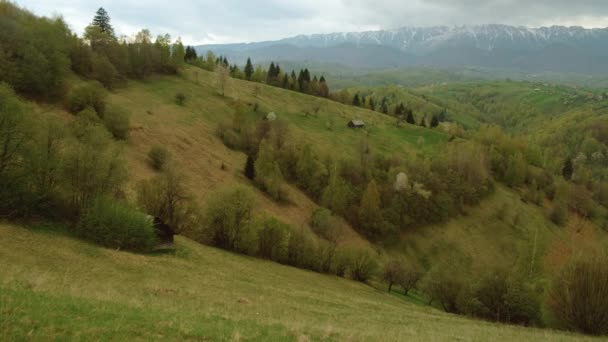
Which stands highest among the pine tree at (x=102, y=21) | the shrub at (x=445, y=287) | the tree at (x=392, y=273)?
the pine tree at (x=102, y=21)

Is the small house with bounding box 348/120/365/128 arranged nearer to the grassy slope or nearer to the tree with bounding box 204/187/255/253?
the tree with bounding box 204/187/255/253

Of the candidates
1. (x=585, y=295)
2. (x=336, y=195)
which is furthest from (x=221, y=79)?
(x=585, y=295)

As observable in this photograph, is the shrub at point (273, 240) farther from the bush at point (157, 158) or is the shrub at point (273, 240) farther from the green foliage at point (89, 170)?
the bush at point (157, 158)

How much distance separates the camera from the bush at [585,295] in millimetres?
26375

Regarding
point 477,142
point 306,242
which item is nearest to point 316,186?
point 306,242

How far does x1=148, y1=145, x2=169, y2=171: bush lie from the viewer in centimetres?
5375

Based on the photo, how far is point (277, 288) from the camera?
30.8m

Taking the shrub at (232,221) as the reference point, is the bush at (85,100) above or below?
above

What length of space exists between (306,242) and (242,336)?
3410 cm

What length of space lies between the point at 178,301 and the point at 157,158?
3751cm

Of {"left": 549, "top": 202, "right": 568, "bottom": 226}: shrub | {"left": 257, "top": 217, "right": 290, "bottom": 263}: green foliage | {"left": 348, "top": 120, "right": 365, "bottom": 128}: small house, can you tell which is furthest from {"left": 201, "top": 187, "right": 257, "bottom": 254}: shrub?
{"left": 549, "top": 202, "right": 568, "bottom": 226}: shrub

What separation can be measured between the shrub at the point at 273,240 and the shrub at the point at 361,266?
9439 mm

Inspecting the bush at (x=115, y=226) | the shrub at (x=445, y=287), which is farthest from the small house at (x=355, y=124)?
the bush at (x=115, y=226)

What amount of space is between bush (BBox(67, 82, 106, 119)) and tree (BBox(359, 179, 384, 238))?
151ft
